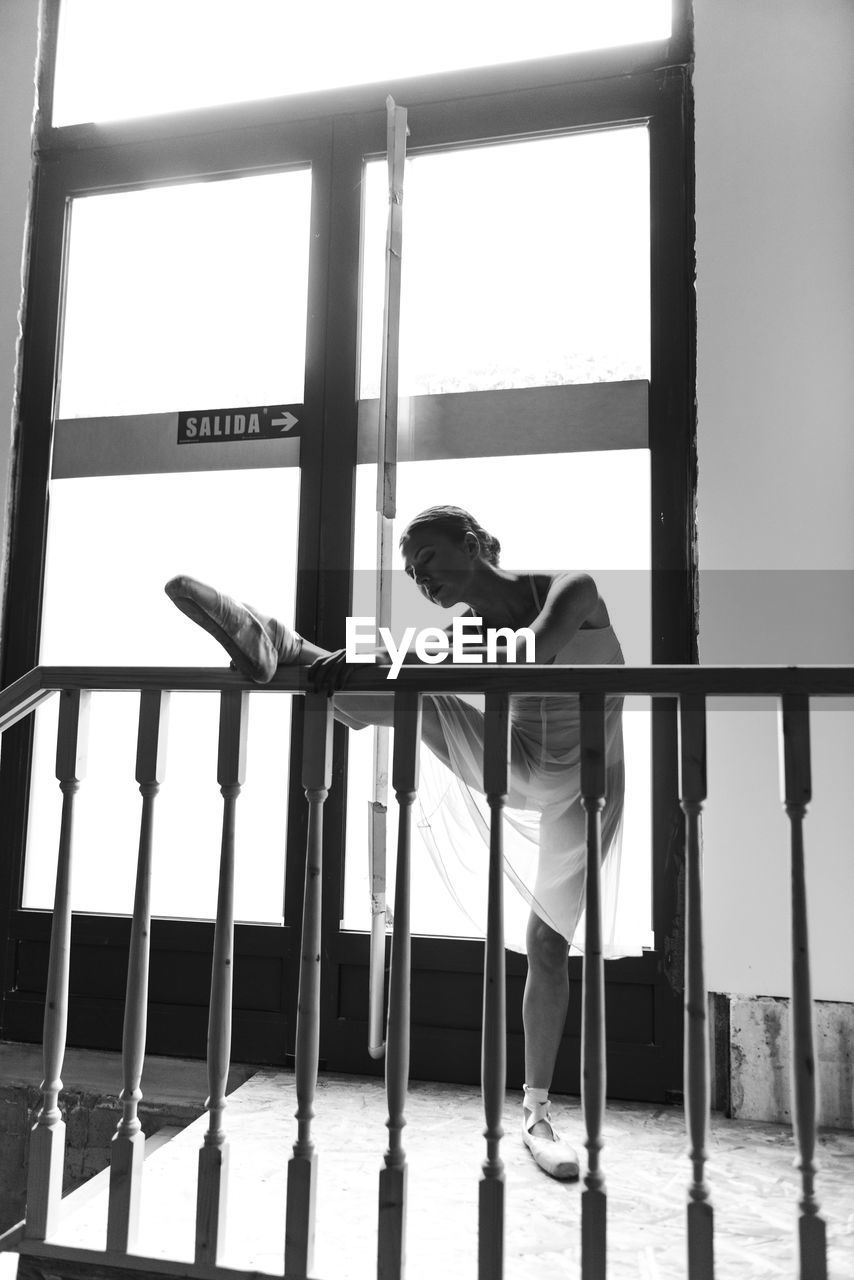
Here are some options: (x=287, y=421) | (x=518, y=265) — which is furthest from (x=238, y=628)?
(x=518, y=265)

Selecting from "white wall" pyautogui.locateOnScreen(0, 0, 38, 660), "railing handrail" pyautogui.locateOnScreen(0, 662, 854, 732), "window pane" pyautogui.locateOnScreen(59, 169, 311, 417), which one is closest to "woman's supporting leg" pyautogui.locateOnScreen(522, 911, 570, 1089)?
"railing handrail" pyautogui.locateOnScreen(0, 662, 854, 732)

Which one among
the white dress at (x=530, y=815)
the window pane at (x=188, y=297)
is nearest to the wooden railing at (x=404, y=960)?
the white dress at (x=530, y=815)

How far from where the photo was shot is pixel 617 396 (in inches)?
110

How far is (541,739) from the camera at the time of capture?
6.42 feet

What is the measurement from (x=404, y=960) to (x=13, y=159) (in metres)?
3.15

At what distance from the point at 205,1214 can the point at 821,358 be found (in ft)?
8.14

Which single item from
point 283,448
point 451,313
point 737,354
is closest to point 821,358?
point 737,354

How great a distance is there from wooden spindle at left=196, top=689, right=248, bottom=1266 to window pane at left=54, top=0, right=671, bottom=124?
254 centimetres

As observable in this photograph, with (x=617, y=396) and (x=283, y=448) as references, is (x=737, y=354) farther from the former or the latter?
(x=283, y=448)

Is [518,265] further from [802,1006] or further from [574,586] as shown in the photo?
[802,1006]

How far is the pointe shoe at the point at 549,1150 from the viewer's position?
1907 mm

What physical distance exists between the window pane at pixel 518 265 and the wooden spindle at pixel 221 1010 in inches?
69.4

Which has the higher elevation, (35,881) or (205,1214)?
(35,881)

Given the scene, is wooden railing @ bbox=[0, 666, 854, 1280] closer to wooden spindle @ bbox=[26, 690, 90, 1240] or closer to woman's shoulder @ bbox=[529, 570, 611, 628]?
wooden spindle @ bbox=[26, 690, 90, 1240]
